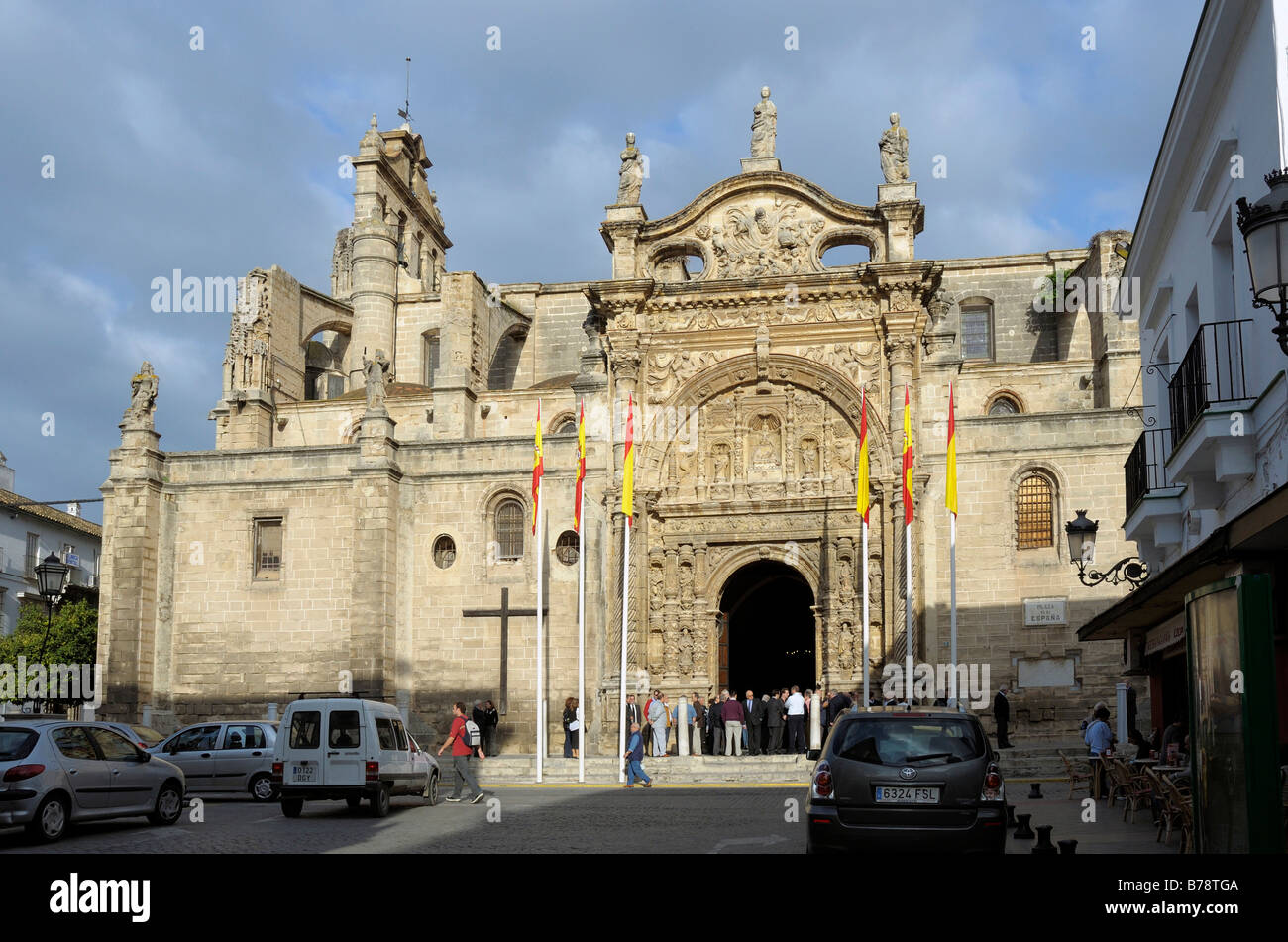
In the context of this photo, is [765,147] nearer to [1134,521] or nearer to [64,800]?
[1134,521]

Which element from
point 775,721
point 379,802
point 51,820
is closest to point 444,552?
point 775,721

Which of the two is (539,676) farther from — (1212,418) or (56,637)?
(56,637)

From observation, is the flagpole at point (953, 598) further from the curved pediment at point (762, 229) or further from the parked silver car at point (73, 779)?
the parked silver car at point (73, 779)

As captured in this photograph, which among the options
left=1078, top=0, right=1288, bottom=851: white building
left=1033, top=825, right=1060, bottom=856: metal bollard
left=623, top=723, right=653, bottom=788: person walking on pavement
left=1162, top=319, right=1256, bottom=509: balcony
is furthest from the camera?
left=623, top=723, right=653, bottom=788: person walking on pavement

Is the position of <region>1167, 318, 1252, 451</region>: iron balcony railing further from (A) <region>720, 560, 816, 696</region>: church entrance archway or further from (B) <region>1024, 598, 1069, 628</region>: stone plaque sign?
(A) <region>720, 560, 816, 696</region>: church entrance archway

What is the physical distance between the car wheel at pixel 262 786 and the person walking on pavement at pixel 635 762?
19.5 ft

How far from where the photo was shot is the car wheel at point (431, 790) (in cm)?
2088

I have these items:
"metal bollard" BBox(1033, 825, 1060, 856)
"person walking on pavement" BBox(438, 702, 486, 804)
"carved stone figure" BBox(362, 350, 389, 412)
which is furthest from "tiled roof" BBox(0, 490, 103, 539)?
"metal bollard" BBox(1033, 825, 1060, 856)

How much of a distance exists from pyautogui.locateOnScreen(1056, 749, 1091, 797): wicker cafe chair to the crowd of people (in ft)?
16.8

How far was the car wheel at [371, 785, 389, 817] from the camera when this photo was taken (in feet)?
62.6

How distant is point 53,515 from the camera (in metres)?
52.6

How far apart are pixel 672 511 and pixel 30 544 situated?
29106 millimetres

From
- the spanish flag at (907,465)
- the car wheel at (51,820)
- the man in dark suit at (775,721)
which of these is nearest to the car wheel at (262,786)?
the car wheel at (51,820)

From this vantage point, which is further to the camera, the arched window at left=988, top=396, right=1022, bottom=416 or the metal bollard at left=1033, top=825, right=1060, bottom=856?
the arched window at left=988, top=396, right=1022, bottom=416
